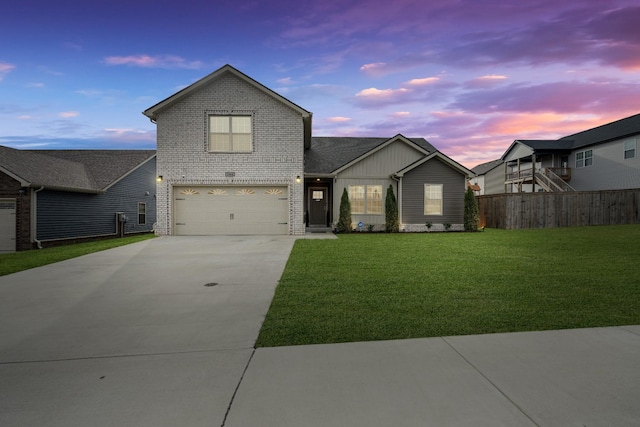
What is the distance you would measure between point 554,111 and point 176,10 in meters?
23.1

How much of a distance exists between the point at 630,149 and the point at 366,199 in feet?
62.9

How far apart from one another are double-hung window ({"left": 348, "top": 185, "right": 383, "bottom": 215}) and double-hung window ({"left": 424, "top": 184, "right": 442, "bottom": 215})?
2.43 m

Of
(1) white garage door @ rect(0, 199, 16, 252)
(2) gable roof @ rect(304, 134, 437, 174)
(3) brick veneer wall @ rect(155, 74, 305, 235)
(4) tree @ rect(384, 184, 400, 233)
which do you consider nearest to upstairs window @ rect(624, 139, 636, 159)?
(2) gable roof @ rect(304, 134, 437, 174)

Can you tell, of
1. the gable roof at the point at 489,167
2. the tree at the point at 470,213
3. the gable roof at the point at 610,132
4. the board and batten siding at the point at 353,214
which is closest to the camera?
the tree at the point at 470,213

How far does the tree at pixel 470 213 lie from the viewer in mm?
17062

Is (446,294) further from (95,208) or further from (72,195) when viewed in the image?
(95,208)

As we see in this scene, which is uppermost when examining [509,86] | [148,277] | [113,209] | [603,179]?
[509,86]

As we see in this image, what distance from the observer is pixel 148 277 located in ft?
22.0

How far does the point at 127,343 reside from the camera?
137 inches

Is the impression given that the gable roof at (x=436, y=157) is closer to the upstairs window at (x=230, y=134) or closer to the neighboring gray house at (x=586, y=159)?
the upstairs window at (x=230, y=134)

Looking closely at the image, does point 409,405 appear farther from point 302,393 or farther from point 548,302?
point 548,302

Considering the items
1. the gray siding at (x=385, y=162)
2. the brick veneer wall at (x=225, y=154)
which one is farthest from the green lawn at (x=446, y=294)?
the gray siding at (x=385, y=162)

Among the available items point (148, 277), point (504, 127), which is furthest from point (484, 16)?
point (504, 127)

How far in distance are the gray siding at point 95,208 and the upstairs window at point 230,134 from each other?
26.2ft
